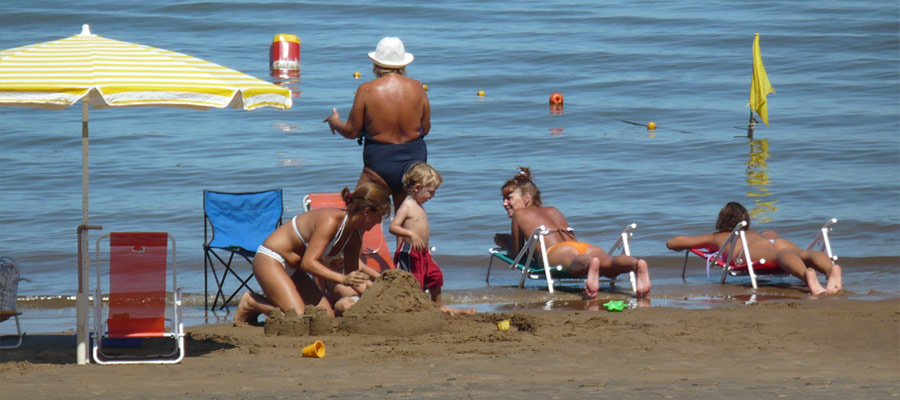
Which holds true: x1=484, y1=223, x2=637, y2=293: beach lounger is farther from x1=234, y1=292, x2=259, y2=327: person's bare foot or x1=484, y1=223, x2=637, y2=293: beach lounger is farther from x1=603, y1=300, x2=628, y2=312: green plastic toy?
x1=234, y1=292, x2=259, y2=327: person's bare foot

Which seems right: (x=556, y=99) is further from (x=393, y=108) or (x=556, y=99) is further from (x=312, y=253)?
(x=312, y=253)

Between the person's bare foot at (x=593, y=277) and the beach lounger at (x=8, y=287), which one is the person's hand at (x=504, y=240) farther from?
the beach lounger at (x=8, y=287)

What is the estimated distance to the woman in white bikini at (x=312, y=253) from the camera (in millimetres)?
5723

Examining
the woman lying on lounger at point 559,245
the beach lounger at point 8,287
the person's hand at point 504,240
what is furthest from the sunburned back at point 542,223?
the beach lounger at point 8,287

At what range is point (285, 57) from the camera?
25.8 metres

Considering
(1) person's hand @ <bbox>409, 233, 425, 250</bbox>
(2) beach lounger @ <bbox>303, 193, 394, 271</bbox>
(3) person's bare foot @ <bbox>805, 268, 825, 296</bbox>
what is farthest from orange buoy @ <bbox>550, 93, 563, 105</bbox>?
(1) person's hand @ <bbox>409, 233, 425, 250</bbox>

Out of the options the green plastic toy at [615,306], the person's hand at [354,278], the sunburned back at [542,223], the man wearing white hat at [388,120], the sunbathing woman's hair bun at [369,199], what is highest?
the man wearing white hat at [388,120]

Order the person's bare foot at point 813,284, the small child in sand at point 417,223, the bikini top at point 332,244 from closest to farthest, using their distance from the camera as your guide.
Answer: the bikini top at point 332,244
the small child in sand at point 417,223
the person's bare foot at point 813,284

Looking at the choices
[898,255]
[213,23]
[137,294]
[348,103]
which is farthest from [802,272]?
[213,23]

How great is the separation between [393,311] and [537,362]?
105 cm

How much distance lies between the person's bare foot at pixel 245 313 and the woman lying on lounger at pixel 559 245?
2.19m

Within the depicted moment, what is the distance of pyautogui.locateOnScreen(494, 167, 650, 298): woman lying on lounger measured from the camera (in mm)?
7461

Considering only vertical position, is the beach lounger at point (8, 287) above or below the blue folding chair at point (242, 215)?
below

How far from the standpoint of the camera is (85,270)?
5.38 m
